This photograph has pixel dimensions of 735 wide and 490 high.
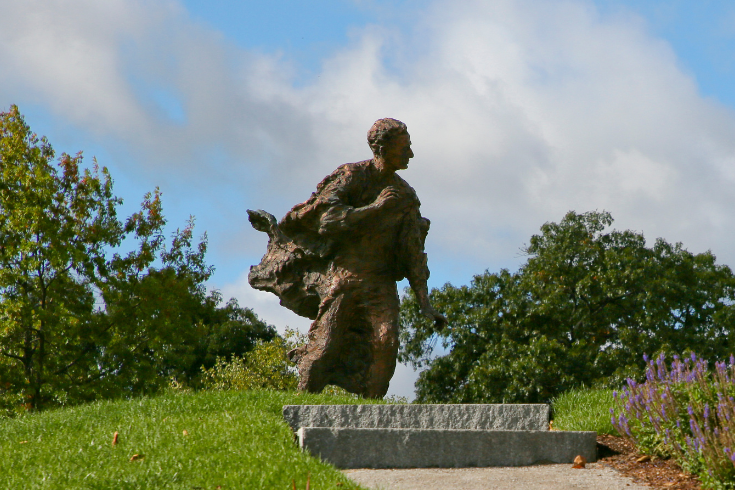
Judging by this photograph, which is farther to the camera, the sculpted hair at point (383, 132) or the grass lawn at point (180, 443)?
the sculpted hair at point (383, 132)

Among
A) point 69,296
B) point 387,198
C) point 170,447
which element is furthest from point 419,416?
point 69,296

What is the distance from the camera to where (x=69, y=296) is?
18.6 meters

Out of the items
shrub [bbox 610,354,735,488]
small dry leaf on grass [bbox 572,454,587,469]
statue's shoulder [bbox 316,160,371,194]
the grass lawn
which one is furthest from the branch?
small dry leaf on grass [bbox 572,454,587,469]

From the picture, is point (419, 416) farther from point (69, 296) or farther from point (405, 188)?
point (69, 296)

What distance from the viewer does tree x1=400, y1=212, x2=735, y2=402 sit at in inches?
875

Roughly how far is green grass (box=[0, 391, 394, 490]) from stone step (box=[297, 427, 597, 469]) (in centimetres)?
31

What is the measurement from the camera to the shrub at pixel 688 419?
542 cm

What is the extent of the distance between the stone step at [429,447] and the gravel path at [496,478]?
109 millimetres

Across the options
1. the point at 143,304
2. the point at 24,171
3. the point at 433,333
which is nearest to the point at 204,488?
the point at 143,304

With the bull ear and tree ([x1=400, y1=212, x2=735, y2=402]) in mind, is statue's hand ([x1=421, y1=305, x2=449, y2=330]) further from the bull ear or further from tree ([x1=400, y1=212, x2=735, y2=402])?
tree ([x1=400, y1=212, x2=735, y2=402])

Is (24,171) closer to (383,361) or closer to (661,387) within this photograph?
(383,361)

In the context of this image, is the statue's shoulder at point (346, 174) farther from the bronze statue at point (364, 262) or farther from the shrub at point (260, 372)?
the shrub at point (260, 372)

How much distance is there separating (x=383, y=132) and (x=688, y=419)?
4.90 meters

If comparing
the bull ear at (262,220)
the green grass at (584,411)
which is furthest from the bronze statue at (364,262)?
the green grass at (584,411)
